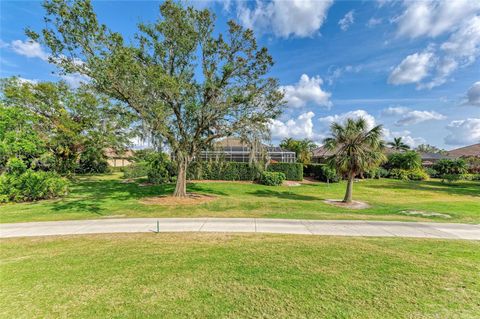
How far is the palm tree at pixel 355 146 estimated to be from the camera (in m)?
14.1

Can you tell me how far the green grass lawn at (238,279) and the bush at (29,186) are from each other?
30.6ft

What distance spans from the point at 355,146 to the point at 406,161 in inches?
908

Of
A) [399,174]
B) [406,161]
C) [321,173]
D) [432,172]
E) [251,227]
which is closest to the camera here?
[251,227]

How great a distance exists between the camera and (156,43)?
1292 cm

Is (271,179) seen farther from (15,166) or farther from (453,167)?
(453,167)

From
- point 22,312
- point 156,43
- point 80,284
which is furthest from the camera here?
point 156,43

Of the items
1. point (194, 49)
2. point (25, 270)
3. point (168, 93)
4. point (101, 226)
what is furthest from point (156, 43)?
point (25, 270)

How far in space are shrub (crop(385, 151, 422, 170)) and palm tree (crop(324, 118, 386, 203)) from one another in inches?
812

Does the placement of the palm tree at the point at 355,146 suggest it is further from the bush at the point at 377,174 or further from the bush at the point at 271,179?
the bush at the point at 377,174

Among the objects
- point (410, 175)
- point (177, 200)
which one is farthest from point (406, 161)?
point (177, 200)

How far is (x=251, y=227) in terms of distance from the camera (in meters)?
8.26

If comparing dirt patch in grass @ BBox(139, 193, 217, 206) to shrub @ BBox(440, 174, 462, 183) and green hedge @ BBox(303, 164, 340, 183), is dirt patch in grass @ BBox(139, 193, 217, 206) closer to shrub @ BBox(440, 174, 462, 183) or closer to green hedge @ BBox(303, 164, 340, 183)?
green hedge @ BBox(303, 164, 340, 183)

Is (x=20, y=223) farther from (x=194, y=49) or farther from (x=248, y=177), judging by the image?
(x=248, y=177)

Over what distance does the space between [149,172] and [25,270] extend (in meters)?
18.6
